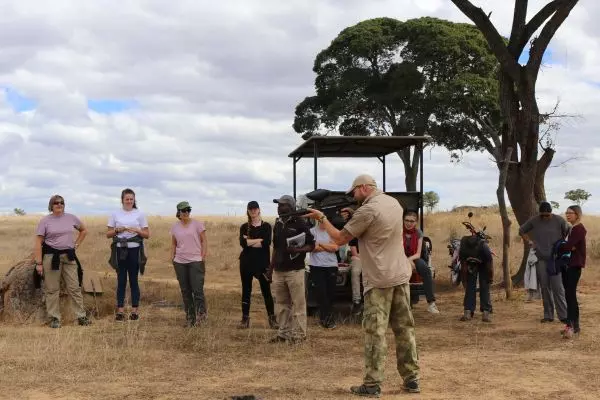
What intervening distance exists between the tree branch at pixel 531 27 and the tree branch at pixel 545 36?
16 cm

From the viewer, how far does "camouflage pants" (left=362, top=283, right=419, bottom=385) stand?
608 cm

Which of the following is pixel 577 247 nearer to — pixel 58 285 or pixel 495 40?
pixel 495 40

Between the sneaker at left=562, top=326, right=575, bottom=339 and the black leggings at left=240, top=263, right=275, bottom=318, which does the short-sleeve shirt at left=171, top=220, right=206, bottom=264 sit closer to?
the black leggings at left=240, top=263, right=275, bottom=318

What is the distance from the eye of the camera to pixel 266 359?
302 inches

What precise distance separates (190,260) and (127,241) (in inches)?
37.4

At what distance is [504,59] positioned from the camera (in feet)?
44.5

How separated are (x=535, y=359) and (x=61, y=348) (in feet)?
15.6

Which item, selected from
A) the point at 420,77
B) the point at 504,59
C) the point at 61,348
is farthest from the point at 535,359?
the point at 420,77

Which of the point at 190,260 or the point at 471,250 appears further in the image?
the point at 471,250

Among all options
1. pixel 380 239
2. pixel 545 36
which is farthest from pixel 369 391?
pixel 545 36

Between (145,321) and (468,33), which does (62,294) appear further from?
(468,33)

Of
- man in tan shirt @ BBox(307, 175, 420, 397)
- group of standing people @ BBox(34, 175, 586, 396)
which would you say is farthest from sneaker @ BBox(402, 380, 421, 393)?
group of standing people @ BBox(34, 175, 586, 396)

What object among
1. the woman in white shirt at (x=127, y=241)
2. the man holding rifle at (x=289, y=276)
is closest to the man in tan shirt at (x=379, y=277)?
the man holding rifle at (x=289, y=276)

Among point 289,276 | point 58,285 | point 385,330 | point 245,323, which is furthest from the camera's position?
point 58,285
